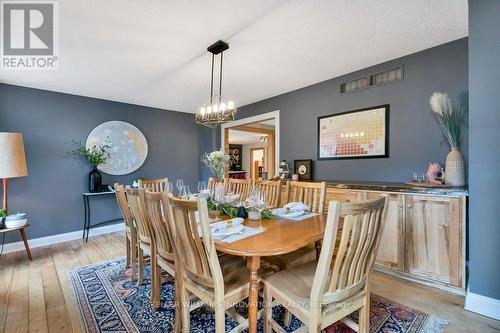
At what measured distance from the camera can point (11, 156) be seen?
282 cm

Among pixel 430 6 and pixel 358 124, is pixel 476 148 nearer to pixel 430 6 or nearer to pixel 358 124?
pixel 430 6

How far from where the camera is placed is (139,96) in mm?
3986

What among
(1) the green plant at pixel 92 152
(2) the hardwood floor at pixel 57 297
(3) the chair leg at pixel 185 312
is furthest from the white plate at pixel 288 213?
(1) the green plant at pixel 92 152

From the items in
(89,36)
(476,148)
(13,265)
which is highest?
(89,36)

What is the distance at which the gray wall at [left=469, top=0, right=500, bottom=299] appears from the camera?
1708 mm

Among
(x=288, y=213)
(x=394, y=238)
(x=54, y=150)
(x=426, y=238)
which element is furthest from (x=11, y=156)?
(x=426, y=238)

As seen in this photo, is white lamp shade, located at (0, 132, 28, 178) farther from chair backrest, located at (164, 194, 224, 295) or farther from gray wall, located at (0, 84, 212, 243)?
chair backrest, located at (164, 194, 224, 295)

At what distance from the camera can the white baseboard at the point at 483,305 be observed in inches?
67.8

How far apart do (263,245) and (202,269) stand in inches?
15.2

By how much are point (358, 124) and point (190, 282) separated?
108 inches

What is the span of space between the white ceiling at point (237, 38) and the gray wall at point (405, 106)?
152mm

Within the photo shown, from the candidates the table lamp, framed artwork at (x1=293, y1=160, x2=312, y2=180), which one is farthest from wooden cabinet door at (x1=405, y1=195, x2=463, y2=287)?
the table lamp

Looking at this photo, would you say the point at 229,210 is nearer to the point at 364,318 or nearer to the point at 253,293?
the point at 253,293

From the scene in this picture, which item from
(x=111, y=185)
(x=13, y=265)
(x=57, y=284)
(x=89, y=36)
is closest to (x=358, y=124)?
(x=89, y=36)
